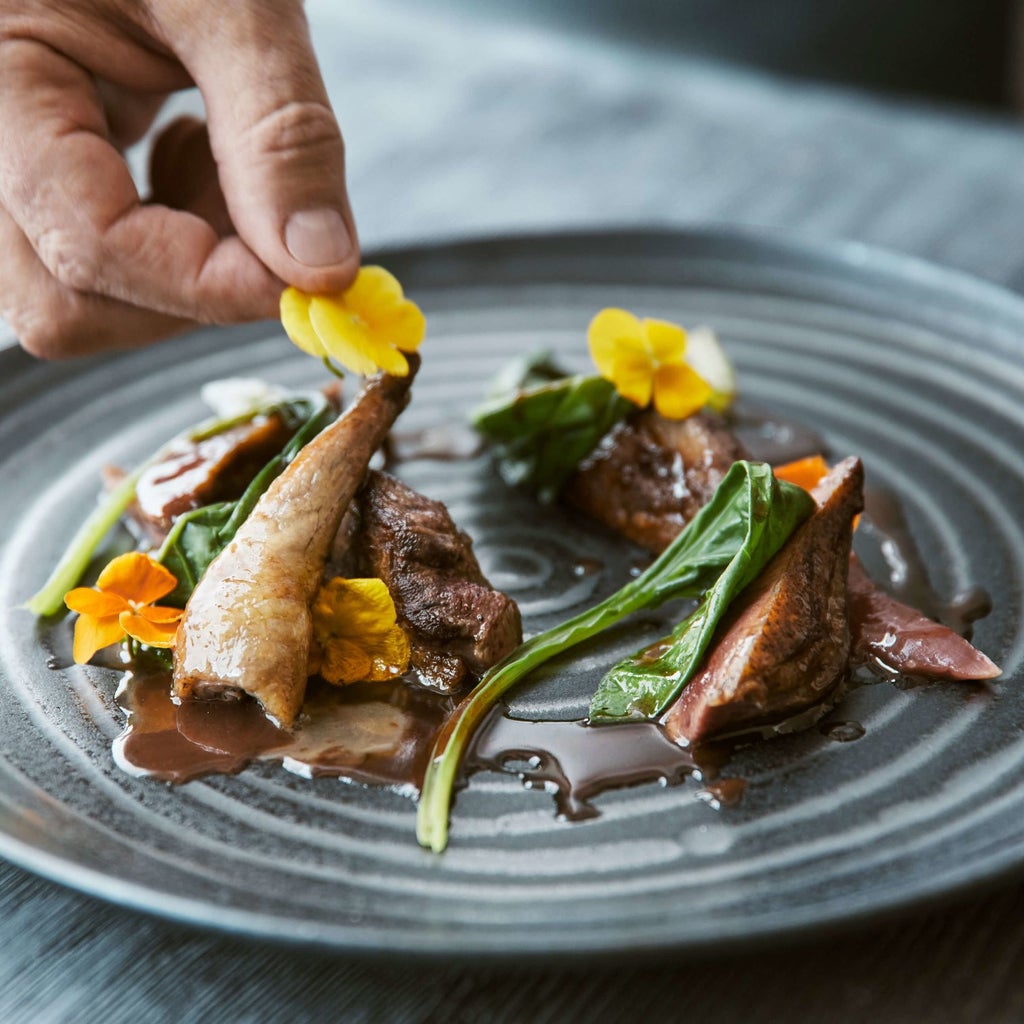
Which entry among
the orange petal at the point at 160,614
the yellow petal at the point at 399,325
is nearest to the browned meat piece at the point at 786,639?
the yellow petal at the point at 399,325

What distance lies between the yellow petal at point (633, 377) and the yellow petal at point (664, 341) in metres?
0.03

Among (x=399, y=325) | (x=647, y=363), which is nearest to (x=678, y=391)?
(x=647, y=363)

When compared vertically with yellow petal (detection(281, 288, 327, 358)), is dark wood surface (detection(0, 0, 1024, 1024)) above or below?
below

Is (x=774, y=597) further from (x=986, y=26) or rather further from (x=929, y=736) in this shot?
(x=986, y=26)

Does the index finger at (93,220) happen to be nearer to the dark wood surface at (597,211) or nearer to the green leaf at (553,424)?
the green leaf at (553,424)

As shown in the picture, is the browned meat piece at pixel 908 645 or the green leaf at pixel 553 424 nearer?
the browned meat piece at pixel 908 645

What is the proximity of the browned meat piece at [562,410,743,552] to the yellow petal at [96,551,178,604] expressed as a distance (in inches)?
37.4

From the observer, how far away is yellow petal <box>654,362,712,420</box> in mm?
2828

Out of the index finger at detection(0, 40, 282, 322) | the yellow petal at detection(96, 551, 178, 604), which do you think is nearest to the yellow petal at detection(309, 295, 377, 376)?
the index finger at detection(0, 40, 282, 322)

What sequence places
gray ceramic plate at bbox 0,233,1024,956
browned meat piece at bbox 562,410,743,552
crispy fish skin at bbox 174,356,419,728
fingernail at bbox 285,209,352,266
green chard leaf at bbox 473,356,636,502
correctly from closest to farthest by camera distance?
gray ceramic plate at bbox 0,233,1024,956 → crispy fish skin at bbox 174,356,419,728 → fingernail at bbox 285,209,352,266 → browned meat piece at bbox 562,410,743,552 → green chard leaf at bbox 473,356,636,502

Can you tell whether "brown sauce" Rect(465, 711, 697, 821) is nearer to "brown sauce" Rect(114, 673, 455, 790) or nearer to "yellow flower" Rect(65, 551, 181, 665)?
"brown sauce" Rect(114, 673, 455, 790)

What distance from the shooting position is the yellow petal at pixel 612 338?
2.80 metres

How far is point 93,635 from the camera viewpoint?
7.68 ft

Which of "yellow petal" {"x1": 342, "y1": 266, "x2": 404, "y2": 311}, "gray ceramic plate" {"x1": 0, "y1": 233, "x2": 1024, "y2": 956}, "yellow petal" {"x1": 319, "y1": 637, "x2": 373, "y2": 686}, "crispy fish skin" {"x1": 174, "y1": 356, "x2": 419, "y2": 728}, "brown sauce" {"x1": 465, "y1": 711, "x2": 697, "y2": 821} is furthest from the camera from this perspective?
"yellow petal" {"x1": 342, "y1": 266, "x2": 404, "y2": 311}
